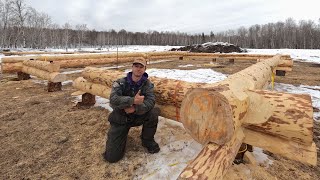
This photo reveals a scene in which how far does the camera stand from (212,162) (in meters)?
1.74

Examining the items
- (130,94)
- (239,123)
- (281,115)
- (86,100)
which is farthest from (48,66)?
(281,115)

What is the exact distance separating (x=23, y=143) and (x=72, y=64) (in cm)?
712

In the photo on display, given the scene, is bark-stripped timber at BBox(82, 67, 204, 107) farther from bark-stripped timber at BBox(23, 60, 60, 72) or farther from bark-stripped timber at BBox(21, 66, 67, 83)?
bark-stripped timber at BBox(23, 60, 60, 72)

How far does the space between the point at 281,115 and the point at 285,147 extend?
343 millimetres

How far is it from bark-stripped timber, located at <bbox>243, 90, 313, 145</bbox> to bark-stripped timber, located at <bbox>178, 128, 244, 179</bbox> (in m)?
0.32

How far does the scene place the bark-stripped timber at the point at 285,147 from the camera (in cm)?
203

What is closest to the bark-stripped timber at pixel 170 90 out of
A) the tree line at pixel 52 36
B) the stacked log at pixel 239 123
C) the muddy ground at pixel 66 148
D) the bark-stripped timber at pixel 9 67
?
the muddy ground at pixel 66 148

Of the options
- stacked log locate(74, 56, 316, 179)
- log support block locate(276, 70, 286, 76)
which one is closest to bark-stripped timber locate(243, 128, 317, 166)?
stacked log locate(74, 56, 316, 179)

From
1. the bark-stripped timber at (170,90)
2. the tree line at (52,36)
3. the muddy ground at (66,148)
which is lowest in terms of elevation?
the muddy ground at (66,148)

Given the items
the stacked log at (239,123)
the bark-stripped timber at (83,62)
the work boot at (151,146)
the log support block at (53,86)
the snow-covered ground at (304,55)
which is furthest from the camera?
the snow-covered ground at (304,55)

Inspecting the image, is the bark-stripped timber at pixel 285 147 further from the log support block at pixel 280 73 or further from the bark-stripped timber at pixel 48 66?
the log support block at pixel 280 73

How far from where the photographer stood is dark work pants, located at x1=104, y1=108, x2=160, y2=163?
2881 mm

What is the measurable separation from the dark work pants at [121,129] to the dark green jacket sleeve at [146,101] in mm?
181

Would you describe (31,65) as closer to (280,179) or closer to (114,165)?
(114,165)
